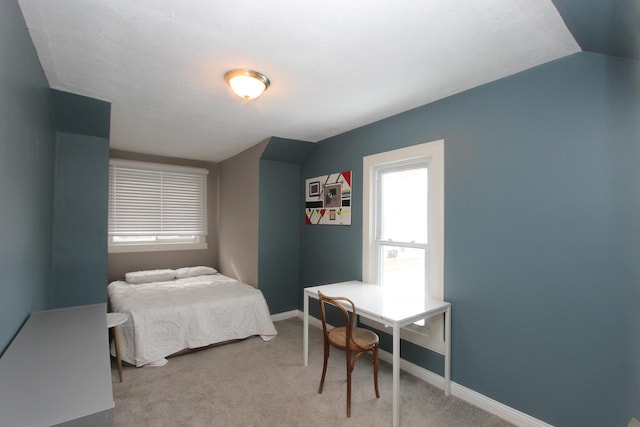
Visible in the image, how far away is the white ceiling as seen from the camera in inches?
55.0

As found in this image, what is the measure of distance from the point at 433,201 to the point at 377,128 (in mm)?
1010

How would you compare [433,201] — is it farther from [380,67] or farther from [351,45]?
[351,45]

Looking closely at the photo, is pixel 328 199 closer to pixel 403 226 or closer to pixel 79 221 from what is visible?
pixel 403 226

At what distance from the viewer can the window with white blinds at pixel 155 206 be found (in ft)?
14.1

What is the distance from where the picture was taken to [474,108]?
87.5 inches

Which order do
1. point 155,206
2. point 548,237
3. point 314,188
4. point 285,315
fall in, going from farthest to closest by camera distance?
point 155,206 → point 285,315 → point 314,188 → point 548,237

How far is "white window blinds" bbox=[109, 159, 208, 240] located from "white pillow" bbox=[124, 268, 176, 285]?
704 mm

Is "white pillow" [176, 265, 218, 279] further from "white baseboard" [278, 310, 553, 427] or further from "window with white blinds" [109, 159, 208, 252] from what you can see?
"white baseboard" [278, 310, 553, 427]

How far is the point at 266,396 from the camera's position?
2.30m

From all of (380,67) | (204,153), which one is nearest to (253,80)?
(380,67)

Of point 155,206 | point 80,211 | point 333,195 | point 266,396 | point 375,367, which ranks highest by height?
point 333,195

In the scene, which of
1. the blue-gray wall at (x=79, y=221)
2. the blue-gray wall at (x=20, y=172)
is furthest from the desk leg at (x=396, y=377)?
the blue-gray wall at (x=79, y=221)

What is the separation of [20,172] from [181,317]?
76.2 inches

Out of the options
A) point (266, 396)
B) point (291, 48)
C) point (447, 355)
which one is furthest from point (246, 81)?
point (447, 355)
